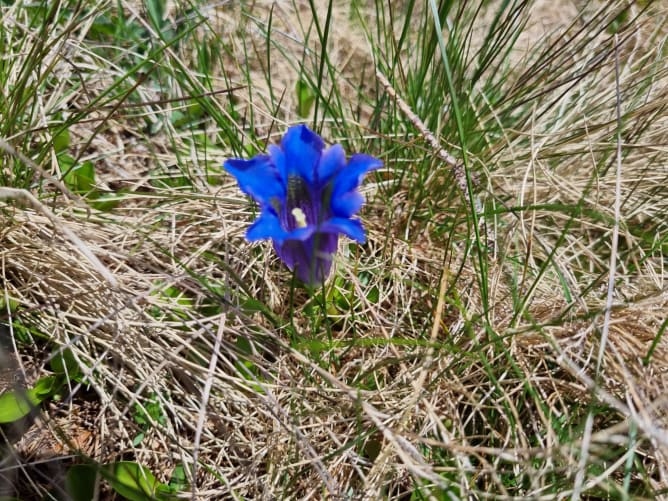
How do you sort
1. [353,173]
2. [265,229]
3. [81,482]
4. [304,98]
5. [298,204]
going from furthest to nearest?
[304,98] < [298,204] < [81,482] < [353,173] < [265,229]

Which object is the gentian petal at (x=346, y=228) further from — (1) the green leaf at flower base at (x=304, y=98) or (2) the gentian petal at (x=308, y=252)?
(1) the green leaf at flower base at (x=304, y=98)

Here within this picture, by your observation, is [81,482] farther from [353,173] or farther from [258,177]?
[353,173]

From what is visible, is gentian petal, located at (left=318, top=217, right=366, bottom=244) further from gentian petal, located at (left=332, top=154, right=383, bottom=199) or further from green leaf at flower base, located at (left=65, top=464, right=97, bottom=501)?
green leaf at flower base, located at (left=65, top=464, right=97, bottom=501)

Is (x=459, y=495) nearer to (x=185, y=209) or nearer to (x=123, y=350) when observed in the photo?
(x=123, y=350)

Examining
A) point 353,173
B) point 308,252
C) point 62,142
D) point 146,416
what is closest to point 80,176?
point 62,142

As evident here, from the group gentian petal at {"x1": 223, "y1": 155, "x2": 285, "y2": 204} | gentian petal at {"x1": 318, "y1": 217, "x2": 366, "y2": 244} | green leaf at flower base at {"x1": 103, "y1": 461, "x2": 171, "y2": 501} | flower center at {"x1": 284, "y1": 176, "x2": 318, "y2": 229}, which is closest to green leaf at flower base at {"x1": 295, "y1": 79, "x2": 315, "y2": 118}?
flower center at {"x1": 284, "y1": 176, "x2": 318, "y2": 229}
